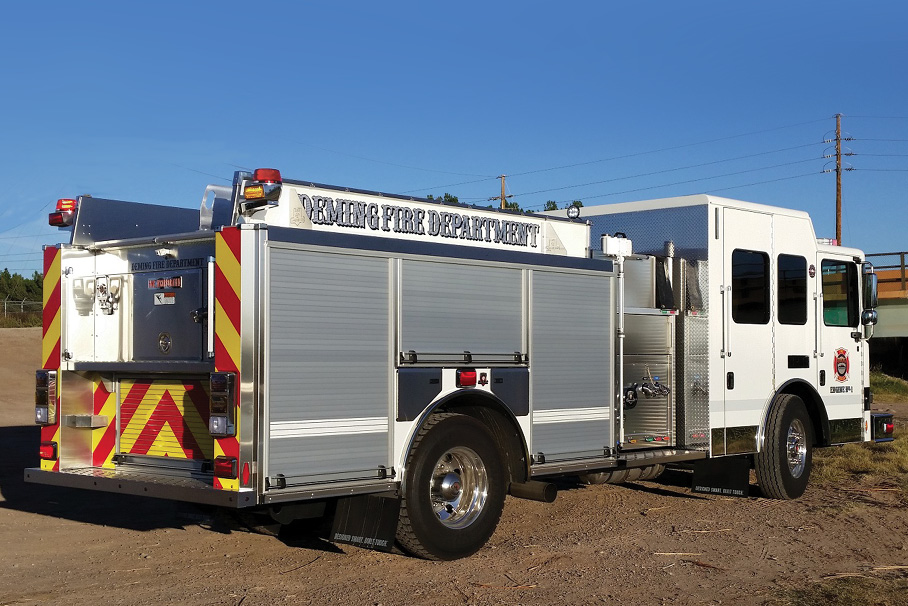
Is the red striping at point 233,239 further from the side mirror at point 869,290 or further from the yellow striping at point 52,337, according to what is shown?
the side mirror at point 869,290

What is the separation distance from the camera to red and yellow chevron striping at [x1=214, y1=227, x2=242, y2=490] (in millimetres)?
6402

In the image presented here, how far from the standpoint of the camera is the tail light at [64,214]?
790 centimetres

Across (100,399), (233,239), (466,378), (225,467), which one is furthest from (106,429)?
(466,378)

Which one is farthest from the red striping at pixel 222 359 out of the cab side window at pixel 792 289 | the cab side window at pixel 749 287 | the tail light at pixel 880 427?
the tail light at pixel 880 427

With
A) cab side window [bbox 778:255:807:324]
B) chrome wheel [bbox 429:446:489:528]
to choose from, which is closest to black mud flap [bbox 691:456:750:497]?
cab side window [bbox 778:255:807:324]

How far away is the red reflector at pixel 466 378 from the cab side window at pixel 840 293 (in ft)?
17.8

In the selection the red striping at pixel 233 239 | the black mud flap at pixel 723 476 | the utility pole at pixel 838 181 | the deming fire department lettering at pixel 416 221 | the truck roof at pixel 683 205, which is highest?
the utility pole at pixel 838 181

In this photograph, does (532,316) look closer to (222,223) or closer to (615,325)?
(615,325)

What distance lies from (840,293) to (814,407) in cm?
137

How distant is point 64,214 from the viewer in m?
7.90

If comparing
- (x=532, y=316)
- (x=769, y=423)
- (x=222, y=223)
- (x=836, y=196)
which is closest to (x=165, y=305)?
(x=222, y=223)

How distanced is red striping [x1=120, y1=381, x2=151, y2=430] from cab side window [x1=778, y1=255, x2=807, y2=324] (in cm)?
655

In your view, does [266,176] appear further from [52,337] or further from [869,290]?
[869,290]

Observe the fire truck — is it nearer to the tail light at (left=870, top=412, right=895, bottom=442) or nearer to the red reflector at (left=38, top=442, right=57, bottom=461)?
the red reflector at (left=38, top=442, right=57, bottom=461)
